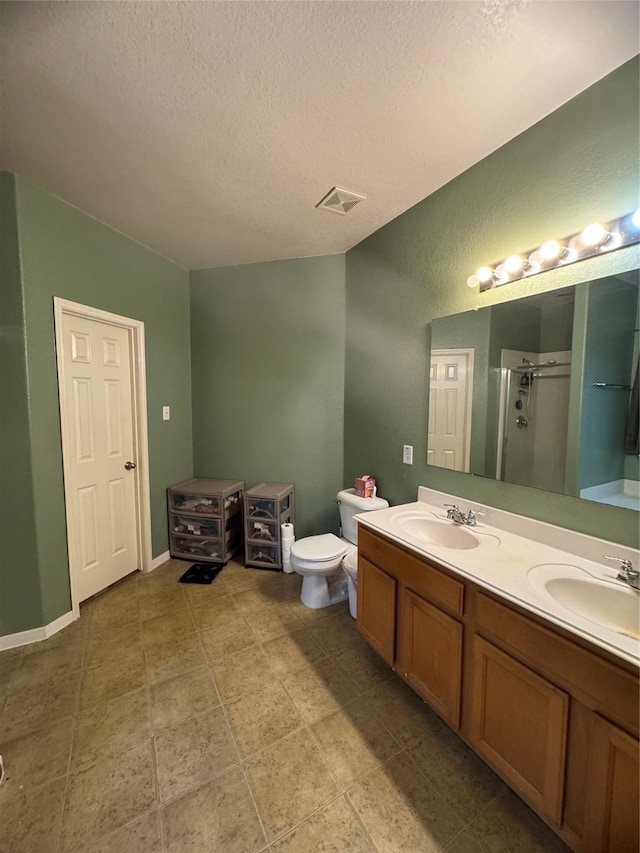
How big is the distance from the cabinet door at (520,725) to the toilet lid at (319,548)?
1.10m

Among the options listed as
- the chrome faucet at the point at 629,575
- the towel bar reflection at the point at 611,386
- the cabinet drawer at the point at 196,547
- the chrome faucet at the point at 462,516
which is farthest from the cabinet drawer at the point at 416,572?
the cabinet drawer at the point at 196,547

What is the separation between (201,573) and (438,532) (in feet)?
6.57

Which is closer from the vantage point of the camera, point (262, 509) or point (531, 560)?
point (531, 560)

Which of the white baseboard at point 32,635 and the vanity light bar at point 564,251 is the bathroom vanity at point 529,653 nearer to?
the vanity light bar at point 564,251

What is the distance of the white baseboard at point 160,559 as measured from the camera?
2778 millimetres

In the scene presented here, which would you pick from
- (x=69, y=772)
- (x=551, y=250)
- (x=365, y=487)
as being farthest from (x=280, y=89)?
(x=69, y=772)

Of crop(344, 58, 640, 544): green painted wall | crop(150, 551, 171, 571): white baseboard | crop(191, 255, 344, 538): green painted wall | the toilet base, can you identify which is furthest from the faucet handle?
crop(150, 551, 171, 571): white baseboard

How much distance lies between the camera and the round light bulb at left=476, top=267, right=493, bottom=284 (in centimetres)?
165

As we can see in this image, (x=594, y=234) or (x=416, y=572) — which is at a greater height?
(x=594, y=234)

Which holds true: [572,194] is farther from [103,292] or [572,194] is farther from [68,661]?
[68,661]

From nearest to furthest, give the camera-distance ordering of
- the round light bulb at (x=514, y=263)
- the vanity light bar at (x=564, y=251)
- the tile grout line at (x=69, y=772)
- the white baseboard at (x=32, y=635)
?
the tile grout line at (x=69, y=772) → the vanity light bar at (x=564, y=251) → the round light bulb at (x=514, y=263) → the white baseboard at (x=32, y=635)

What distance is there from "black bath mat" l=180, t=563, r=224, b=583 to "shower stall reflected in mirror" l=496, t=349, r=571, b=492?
7.50 ft

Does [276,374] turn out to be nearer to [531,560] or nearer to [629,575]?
[531,560]

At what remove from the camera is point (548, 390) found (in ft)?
4.83
